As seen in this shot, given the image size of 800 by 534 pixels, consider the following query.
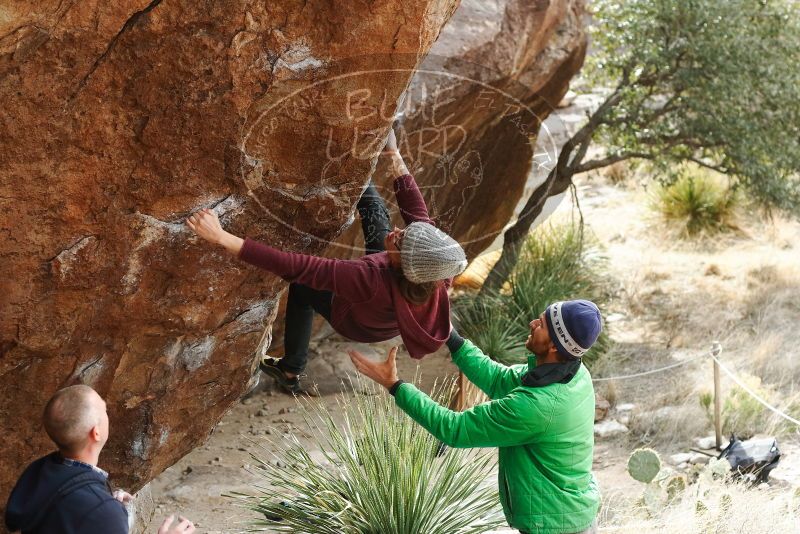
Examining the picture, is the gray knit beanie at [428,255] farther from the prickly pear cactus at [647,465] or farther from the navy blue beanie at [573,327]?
the prickly pear cactus at [647,465]

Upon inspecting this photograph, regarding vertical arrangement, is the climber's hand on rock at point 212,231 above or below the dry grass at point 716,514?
above

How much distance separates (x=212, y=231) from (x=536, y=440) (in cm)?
144

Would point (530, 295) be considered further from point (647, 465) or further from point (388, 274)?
point (388, 274)

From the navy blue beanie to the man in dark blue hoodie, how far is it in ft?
5.13

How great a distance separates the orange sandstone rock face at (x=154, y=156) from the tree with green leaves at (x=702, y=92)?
16.3 ft

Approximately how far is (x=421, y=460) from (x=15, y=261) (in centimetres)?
205

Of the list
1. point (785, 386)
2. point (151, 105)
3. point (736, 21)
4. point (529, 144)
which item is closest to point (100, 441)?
point (151, 105)

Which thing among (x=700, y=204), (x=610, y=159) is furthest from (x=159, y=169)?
(x=700, y=204)

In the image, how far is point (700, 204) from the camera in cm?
1242

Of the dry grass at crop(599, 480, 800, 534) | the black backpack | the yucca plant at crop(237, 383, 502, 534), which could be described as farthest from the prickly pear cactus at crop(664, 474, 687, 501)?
the yucca plant at crop(237, 383, 502, 534)

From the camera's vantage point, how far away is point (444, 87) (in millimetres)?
6691

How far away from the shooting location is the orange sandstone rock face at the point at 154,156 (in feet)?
12.0

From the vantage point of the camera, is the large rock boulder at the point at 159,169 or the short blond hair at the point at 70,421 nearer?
the short blond hair at the point at 70,421

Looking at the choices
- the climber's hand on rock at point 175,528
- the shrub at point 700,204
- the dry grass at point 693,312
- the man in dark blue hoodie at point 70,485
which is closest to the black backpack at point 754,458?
the dry grass at point 693,312
